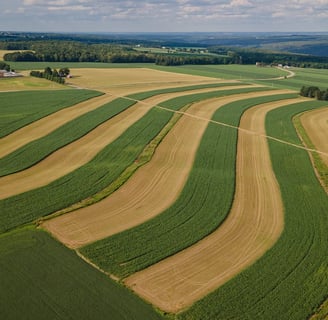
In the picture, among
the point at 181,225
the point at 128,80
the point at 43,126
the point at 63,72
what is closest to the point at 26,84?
the point at 63,72

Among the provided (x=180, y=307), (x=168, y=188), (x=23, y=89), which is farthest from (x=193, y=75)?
(x=180, y=307)

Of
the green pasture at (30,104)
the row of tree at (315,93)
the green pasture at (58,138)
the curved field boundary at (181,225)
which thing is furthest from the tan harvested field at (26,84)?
the row of tree at (315,93)

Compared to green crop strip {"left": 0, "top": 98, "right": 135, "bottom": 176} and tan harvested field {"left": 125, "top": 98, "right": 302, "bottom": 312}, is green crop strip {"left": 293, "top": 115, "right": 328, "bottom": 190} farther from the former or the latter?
green crop strip {"left": 0, "top": 98, "right": 135, "bottom": 176}

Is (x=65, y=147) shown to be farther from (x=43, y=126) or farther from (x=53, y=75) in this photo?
(x=53, y=75)

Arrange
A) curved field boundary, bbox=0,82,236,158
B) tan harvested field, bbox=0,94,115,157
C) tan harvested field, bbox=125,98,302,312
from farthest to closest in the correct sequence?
curved field boundary, bbox=0,82,236,158 < tan harvested field, bbox=0,94,115,157 < tan harvested field, bbox=125,98,302,312

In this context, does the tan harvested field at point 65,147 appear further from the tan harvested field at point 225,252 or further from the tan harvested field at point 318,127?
the tan harvested field at point 318,127

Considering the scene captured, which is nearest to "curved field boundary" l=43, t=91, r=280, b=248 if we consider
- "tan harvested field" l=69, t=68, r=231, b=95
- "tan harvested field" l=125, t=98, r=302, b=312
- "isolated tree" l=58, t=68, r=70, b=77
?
"tan harvested field" l=125, t=98, r=302, b=312
